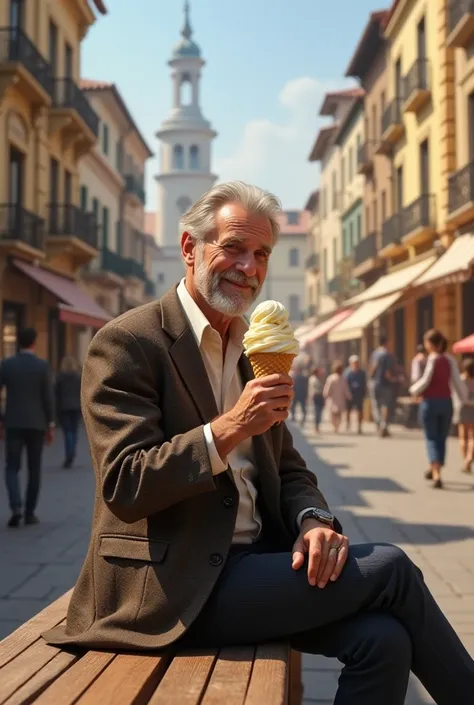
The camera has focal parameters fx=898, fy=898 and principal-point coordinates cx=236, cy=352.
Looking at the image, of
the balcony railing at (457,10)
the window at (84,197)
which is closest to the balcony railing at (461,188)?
the balcony railing at (457,10)

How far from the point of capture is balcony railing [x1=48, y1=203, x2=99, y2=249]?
23.7 m

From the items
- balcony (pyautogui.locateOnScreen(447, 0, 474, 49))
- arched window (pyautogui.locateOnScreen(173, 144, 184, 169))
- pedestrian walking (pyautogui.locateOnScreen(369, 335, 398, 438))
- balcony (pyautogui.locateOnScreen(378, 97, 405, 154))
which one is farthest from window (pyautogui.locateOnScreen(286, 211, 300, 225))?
pedestrian walking (pyautogui.locateOnScreen(369, 335, 398, 438))

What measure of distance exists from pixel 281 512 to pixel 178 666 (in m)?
0.73

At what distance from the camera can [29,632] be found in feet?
9.04

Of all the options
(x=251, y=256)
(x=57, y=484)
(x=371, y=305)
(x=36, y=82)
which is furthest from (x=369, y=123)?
(x=251, y=256)

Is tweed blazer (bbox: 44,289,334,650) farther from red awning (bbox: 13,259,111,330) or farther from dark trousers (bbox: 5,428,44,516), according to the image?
red awning (bbox: 13,259,111,330)

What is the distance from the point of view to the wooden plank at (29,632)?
2.53 meters

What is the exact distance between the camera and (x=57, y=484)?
455 inches

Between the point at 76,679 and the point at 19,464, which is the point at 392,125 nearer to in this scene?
the point at 19,464

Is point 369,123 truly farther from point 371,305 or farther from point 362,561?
point 362,561

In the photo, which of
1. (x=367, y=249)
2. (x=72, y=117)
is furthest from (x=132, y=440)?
(x=367, y=249)

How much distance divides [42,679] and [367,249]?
98.6 ft

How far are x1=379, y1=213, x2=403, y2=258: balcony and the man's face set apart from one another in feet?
75.5

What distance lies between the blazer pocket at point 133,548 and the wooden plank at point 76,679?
27 centimetres
